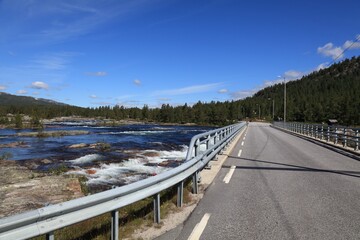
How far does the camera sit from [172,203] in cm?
702

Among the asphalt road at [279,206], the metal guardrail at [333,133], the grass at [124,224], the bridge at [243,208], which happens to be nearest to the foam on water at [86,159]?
the asphalt road at [279,206]

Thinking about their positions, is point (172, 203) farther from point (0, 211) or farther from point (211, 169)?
point (0, 211)

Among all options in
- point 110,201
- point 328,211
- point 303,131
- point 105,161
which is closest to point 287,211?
point 328,211

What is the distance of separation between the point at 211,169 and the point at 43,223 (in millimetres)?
8527

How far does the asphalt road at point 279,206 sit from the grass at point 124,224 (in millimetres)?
556

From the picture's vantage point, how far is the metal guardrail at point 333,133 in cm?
1859

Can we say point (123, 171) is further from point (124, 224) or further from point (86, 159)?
point (124, 224)

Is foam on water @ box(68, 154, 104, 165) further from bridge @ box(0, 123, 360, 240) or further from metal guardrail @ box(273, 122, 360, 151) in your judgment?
metal guardrail @ box(273, 122, 360, 151)

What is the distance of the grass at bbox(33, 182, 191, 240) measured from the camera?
5.23 m

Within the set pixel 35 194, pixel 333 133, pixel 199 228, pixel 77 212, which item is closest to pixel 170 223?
pixel 199 228

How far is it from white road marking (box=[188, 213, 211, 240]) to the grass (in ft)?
2.05

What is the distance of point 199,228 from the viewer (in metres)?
5.52

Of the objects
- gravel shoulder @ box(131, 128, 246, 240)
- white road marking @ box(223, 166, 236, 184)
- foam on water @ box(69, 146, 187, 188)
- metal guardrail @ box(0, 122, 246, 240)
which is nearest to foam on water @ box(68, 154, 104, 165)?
foam on water @ box(69, 146, 187, 188)

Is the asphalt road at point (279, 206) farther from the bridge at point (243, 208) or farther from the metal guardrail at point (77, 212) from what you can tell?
the metal guardrail at point (77, 212)
